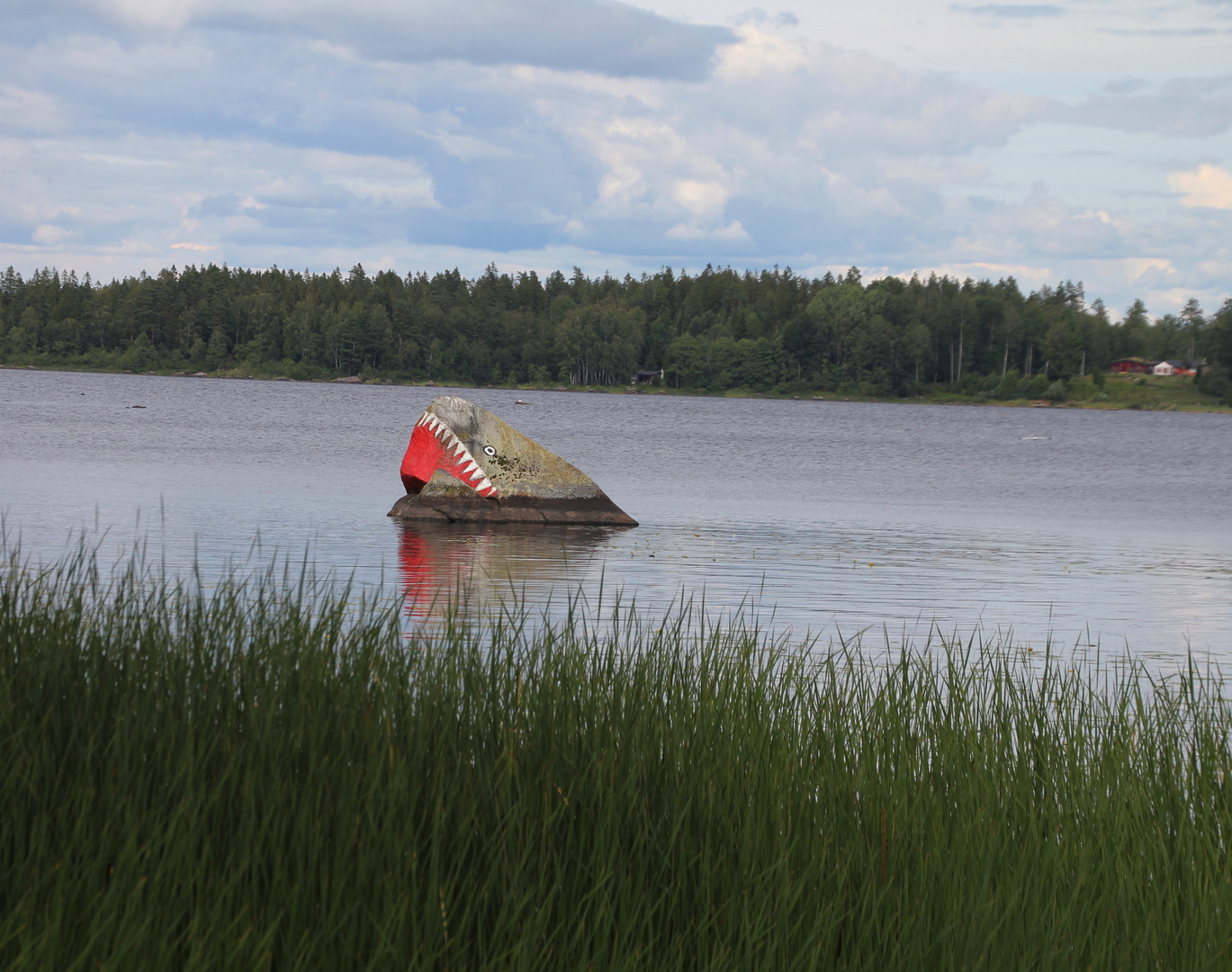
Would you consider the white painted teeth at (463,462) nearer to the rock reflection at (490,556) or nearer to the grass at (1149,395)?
the rock reflection at (490,556)

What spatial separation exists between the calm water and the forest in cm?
10263

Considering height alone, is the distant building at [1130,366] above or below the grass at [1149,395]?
above

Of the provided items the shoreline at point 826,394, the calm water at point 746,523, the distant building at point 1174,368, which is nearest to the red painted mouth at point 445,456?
the calm water at point 746,523

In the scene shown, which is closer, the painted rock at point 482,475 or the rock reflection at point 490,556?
the rock reflection at point 490,556

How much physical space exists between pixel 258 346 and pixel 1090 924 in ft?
544

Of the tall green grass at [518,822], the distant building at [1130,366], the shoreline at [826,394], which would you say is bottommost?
the tall green grass at [518,822]

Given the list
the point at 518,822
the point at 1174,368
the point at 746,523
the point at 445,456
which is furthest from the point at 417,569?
the point at 1174,368

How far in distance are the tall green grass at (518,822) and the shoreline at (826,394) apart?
151 meters

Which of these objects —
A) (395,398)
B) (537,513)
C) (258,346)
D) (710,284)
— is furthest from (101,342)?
(537,513)

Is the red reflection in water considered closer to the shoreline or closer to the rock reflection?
the rock reflection

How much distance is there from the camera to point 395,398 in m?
110

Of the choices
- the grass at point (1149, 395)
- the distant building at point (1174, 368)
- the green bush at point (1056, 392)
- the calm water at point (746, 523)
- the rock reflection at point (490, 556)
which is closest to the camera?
the rock reflection at point (490, 556)

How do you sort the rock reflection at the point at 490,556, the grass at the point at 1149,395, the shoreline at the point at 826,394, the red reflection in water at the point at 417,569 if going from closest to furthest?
the red reflection in water at the point at 417,569 < the rock reflection at the point at 490,556 < the grass at the point at 1149,395 < the shoreline at the point at 826,394

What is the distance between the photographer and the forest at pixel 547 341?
518ft
